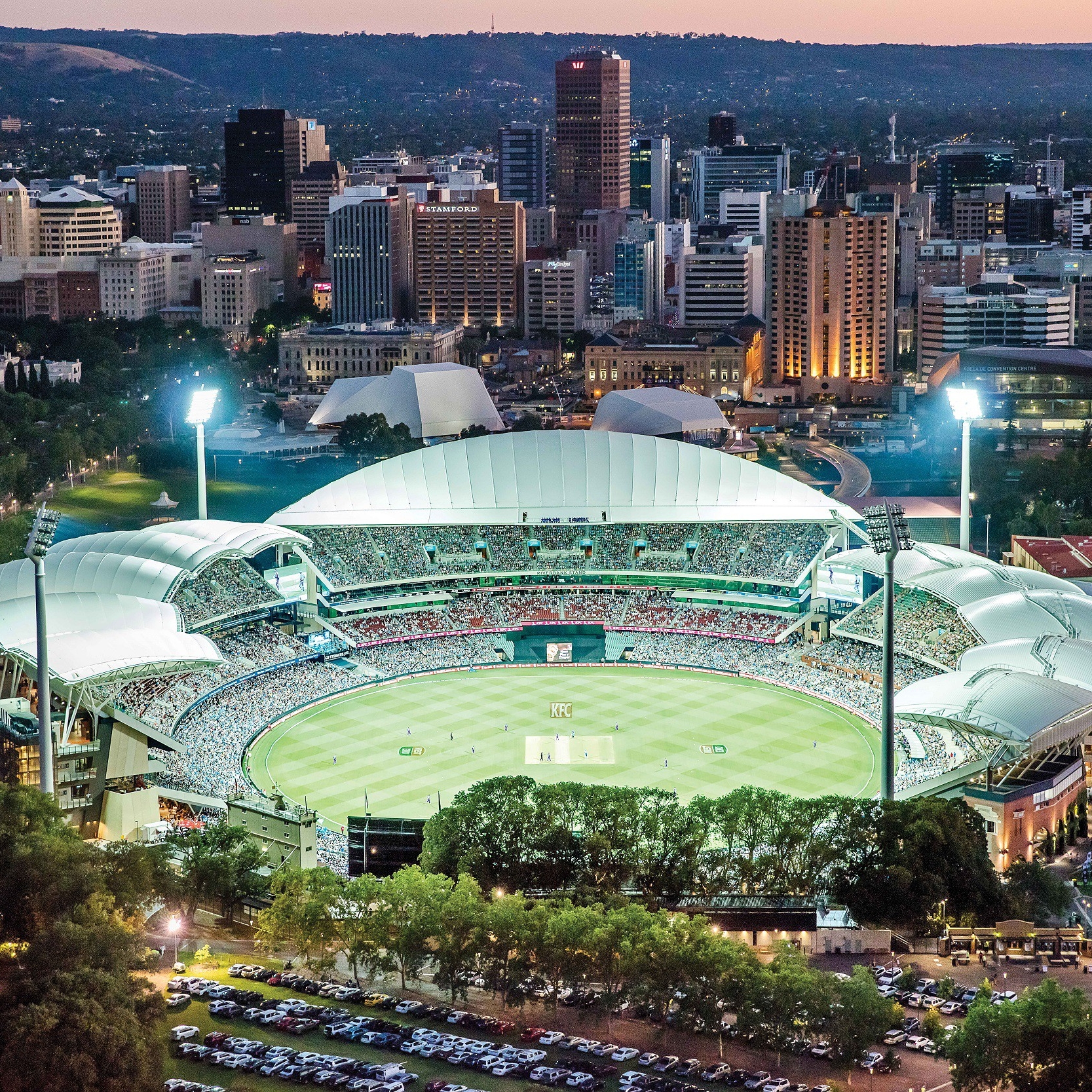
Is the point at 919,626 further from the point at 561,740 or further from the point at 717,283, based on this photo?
the point at 717,283

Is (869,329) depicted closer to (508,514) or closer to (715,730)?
(508,514)

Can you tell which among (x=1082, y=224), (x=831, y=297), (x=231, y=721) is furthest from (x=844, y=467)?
(x=1082, y=224)

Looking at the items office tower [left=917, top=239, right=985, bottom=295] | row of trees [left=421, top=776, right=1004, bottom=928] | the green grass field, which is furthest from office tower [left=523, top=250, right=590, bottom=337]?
row of trees [left=421, top=776, right=1004, bottom=928]

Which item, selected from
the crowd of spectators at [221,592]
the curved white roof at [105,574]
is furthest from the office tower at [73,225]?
the curved white roof at [105,574]

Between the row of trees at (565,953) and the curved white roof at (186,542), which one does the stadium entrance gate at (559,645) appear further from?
the row of trees at (565,953)

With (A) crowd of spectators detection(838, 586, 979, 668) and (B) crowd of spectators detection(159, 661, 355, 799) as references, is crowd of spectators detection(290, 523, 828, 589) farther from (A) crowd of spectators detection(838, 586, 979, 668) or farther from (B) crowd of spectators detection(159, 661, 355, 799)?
(B) crowd of spectators detection(159, 661, 355, 799)

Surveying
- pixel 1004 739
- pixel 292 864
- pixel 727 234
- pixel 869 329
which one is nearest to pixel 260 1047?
pixel 292 864
